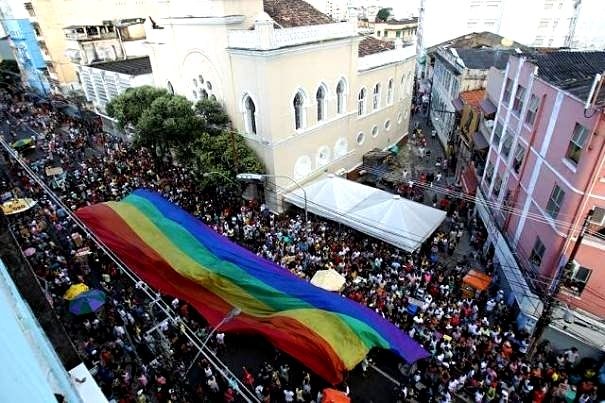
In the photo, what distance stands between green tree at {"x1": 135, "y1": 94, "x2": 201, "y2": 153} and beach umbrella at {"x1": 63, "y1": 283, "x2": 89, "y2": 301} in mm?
10153

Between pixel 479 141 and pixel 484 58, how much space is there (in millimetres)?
11474

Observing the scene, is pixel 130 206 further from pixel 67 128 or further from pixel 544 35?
pixel 544 35

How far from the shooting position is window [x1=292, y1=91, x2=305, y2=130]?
22.3 meters

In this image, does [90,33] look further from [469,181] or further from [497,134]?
[497,134]

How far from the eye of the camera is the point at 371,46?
2961cm

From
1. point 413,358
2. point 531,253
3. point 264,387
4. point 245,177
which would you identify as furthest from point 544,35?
point 264,387

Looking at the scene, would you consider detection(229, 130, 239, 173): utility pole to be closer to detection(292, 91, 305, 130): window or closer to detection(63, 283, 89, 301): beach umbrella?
detection(292, 91, 305, 130): window

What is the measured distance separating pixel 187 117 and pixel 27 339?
1990 cm

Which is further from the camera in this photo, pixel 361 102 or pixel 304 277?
pixel 361 102

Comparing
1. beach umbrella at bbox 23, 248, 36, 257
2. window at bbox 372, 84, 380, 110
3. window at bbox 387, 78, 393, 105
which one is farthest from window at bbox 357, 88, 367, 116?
beach umbrella at bbox 23, 248, 36, 257

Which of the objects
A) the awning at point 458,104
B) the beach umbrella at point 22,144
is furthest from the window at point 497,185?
the beach umbrella at point 22,144

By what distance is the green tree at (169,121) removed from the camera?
73.3 ft

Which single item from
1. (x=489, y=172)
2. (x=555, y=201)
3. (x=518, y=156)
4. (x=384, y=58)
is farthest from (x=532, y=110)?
(x=384, y=58)

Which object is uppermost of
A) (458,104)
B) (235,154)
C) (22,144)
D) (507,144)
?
(507,144)
